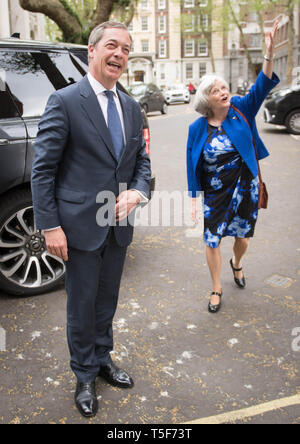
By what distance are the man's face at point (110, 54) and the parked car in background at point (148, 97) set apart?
19.5m

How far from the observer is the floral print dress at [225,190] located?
144 inches

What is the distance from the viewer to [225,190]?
377 cm

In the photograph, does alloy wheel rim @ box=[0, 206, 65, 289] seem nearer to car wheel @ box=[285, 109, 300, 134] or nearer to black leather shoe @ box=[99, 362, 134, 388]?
black leather shoe @ box=[99, 362, 134, 388]

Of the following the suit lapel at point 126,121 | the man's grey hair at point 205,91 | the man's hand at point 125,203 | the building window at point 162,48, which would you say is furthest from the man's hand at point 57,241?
the building window at point 162,48

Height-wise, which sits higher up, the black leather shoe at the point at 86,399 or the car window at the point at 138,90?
the car window at the point at 138,90

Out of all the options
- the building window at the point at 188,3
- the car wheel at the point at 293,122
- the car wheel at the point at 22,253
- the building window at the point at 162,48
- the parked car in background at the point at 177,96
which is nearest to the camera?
the car wheel at the point at 22,253

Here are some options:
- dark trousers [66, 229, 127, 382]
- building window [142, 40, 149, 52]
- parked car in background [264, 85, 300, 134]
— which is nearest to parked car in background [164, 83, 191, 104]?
parked car in background [264, 85, 300, 134]

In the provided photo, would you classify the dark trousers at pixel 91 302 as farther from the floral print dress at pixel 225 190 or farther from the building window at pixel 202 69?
the building window at pixel 202 69

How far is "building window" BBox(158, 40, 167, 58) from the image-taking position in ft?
228

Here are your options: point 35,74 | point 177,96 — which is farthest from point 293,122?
point 177,96

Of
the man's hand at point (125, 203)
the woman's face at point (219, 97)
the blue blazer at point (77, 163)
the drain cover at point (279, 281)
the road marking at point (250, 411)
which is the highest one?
the woman's face at point (219, 97)

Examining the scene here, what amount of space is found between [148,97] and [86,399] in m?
20.6

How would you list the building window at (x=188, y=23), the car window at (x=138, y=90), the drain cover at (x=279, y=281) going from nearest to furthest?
1. the drain cover at (x=279, y=281)
2. the car window at (x=138, y=90)
3. the building window at (x=188, y=23)

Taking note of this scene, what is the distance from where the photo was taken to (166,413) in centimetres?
261
